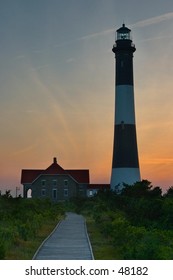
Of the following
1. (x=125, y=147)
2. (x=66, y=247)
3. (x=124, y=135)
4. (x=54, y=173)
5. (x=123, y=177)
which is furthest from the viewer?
(x=54, y=173)

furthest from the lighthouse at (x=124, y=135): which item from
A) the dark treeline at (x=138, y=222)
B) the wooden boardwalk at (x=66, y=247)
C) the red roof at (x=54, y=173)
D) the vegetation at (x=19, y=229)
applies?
the wooden boardwalk at (x=66, y=247)

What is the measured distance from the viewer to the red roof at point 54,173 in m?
51.8

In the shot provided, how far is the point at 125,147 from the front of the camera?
1561 inches

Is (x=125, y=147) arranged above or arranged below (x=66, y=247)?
above

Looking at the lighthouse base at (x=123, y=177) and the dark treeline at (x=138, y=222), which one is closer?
the dark treeline at (x=138, y=222)

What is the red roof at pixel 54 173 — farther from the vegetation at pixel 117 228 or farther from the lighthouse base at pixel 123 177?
the vegetation at pixel 117 228

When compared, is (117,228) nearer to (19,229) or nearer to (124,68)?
(19,229)

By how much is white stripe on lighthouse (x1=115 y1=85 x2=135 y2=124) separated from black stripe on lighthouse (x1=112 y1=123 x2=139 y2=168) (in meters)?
0.41

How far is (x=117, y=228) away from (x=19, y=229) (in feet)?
10.2

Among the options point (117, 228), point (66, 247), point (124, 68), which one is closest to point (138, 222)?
point (117, 228)

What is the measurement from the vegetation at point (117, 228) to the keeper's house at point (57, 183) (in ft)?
45.8

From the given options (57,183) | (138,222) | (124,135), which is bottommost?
(138,222)

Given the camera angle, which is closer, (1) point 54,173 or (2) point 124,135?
(2) point 124,135

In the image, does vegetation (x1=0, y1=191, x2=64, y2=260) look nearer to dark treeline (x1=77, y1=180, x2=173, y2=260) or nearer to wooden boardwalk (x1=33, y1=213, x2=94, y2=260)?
wooden boardwalk (x1=33, y1=213, x2=94, y2=260)
